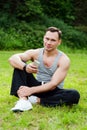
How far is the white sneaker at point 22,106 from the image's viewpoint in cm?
582

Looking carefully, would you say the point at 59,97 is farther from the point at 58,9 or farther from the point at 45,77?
the point at 58,9

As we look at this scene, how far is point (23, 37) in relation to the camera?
18.7 metres

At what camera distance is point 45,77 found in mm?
6355

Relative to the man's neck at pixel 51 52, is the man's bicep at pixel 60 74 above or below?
below

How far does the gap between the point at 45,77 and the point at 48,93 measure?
0.82ft

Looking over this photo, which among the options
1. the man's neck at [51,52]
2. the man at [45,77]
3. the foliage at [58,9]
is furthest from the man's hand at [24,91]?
the foliage at [58,9]


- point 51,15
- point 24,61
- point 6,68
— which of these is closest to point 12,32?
point 51,15

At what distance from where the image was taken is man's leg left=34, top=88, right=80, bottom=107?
6125mm

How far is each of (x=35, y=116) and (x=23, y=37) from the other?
43.1ft

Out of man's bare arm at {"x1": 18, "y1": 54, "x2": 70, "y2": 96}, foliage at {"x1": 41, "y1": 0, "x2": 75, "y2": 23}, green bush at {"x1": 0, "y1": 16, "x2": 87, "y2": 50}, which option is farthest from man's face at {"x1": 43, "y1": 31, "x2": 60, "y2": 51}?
foliage at {"x1": 41, "y1": 0, "x2": 75, "y2": 23}

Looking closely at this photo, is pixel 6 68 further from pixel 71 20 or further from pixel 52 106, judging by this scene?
pixel 71 20

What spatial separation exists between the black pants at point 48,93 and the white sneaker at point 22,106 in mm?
332

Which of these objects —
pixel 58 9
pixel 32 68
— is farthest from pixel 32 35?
pixel 32 68

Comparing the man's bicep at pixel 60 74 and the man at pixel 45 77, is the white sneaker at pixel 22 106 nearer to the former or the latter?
the man at pixel 45 77
